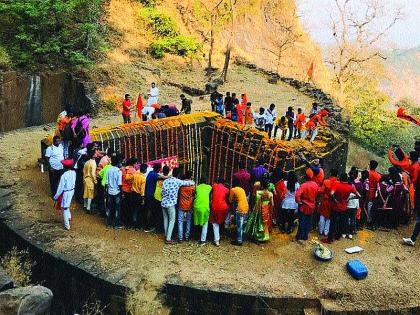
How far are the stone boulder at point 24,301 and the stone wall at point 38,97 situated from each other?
23.8 feet

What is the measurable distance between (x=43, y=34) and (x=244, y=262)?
11172mm

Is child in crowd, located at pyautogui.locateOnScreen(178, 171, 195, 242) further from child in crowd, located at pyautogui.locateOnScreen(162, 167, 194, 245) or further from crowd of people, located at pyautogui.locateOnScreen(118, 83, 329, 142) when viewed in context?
crowd of people, located at pyautogui.locateOnScreen(118, 83, 329, 142)

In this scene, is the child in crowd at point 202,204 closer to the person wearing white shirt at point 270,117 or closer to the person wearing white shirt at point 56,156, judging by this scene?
the person wearing white shirt at point 56,156

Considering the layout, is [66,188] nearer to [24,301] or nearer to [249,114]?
[24,301]

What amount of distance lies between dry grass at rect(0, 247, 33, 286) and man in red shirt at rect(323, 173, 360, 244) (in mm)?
5382

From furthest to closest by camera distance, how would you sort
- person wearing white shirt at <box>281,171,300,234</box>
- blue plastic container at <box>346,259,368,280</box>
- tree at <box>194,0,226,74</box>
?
1. tree at <box>194,0,226,74</box>
2. person wearing white shirt at <box>281,171,300,234</box>
3. blue plastic container at <box>346,259,368,280</box>

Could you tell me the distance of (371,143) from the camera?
1995cm

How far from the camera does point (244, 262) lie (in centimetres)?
845

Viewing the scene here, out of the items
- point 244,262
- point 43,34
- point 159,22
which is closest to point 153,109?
point 43,34

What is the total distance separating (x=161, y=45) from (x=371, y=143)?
992cm

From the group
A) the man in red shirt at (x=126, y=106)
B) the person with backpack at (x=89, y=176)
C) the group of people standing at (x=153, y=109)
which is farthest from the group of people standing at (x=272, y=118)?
the person with backpack at (x=89, y=176)

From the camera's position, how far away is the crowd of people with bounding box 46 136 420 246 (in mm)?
8734

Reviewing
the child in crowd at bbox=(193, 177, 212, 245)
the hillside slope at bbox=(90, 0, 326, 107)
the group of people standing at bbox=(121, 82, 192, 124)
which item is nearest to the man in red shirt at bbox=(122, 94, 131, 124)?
the group of people standing at bbox=(121, 82, 192, 124)

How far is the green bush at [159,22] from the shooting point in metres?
22.5
